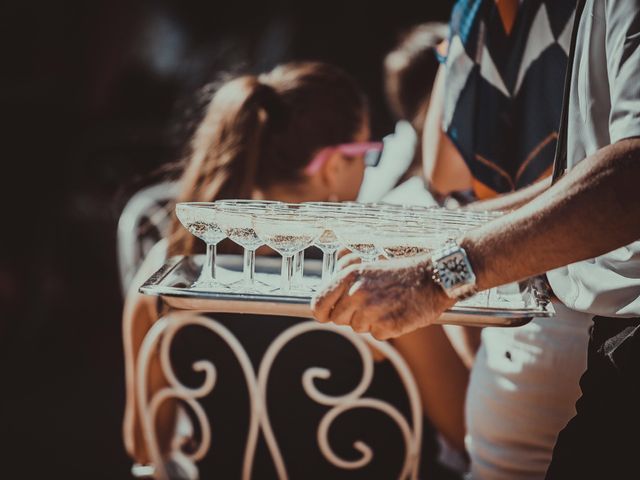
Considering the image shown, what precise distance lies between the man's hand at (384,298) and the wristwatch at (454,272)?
0.01 meters

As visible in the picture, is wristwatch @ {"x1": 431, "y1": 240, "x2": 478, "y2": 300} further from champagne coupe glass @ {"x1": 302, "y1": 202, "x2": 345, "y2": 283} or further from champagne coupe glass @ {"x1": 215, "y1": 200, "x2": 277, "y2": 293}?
champagne coupe glass @ {"x1": 215, "y1": 200, "x2": 277, "y2": 293}

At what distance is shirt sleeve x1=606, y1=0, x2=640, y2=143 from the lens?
97 cm

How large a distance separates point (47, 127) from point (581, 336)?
4.40m

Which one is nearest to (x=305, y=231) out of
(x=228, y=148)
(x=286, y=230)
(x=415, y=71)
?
(x=286, y=230)

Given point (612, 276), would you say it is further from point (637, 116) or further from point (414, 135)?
point (414, 135)

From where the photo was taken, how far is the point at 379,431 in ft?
5.36

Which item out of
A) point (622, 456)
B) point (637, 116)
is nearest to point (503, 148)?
point (637, 116)

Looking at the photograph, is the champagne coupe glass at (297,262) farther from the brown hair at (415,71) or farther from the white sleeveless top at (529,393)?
the brown hair at (415,71)

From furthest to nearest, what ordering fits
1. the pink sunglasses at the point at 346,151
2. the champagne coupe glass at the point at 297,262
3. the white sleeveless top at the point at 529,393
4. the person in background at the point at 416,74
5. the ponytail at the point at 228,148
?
the person in background at the point at 416,74, the pink sunglasses at the point at 346,151, the ponytail at the point at 228,148, the white sleeveless top at the point at 529,393, the champagne coupe glass at the point at 297,262

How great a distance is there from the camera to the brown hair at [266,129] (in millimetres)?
1863

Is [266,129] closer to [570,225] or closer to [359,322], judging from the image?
[359,322]

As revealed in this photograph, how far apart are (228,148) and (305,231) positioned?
75 centimetres

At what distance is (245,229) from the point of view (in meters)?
1.25

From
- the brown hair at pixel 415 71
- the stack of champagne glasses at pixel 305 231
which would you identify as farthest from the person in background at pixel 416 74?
the stack of champagne glasses at pixel 305 231
